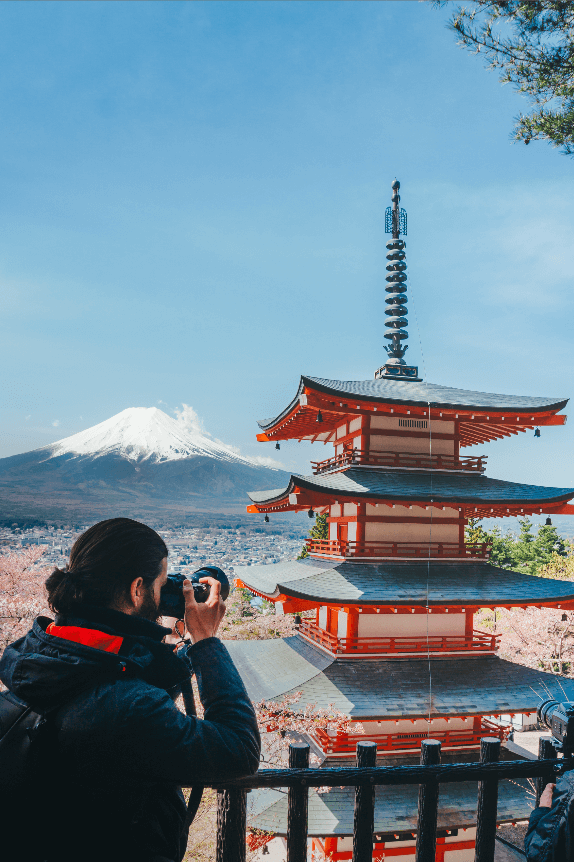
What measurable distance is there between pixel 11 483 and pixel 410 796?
3601 cm

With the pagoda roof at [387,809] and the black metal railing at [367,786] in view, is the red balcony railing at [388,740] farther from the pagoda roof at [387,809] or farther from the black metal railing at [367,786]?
the black metal railing at [367,786]

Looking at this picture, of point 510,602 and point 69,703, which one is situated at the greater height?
point 69,703

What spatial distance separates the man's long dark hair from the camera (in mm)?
1306

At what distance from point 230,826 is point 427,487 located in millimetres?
8195

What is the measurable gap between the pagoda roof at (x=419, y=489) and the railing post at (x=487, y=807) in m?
6.58

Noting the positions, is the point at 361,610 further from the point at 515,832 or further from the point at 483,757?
the point at 483,757

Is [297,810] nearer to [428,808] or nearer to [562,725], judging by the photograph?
[428,808]

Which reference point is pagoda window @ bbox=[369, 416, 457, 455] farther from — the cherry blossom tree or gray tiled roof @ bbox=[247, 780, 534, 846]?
the cherry blossom tree

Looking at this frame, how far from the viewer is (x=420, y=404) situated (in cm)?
912

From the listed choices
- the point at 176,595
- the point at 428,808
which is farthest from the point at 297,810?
the point at 176,595

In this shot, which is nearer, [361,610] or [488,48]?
[488,48]

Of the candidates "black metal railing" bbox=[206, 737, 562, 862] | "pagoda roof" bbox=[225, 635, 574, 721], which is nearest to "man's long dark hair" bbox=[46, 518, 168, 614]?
"black metal railing" bbox=[206, 737, 562, 862]

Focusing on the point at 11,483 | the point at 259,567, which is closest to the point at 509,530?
the point at 259,567

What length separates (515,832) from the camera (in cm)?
945
